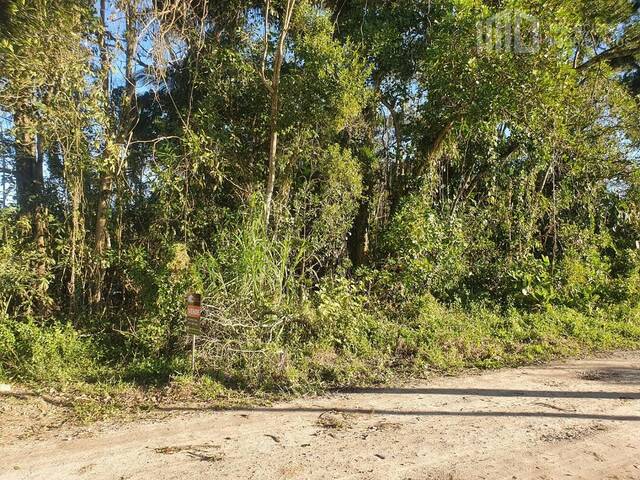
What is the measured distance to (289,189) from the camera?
8.57m

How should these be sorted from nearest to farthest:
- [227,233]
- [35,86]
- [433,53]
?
1. [35,86]
2. [227,233]
3. [433,53]

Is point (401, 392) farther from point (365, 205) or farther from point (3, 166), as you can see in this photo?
point (3, 166)

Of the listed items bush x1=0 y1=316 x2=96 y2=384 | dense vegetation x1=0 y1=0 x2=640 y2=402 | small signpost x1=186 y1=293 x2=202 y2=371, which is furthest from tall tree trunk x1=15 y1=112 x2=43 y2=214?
small signpost x1=186 y1=293 x2=202 y2=371

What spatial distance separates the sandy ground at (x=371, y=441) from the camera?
3.92m

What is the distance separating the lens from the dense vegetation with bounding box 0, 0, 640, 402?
22.0 ft

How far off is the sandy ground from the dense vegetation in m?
1.06

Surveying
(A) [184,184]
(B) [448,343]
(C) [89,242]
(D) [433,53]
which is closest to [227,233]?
(A) [184,184]

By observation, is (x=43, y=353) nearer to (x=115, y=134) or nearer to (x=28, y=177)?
(x=28, y=177)

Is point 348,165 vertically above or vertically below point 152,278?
above

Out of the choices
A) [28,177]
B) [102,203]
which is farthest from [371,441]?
[28,177]

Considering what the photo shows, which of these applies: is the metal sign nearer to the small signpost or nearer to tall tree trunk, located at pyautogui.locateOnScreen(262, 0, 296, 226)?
the small signpost

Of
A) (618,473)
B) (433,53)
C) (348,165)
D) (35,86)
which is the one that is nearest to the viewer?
(618,473)

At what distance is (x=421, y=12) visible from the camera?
359 inches

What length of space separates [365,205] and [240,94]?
3064mm
